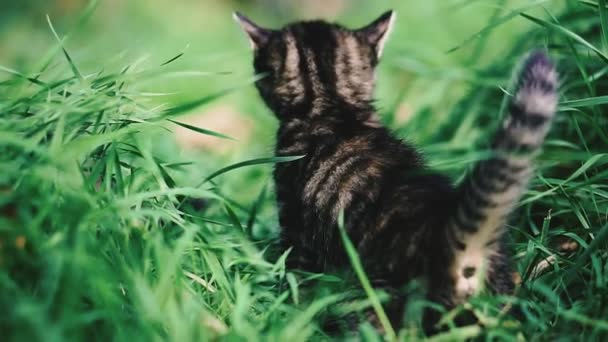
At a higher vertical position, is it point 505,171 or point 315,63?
point 315,63

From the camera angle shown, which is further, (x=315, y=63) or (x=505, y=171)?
(x=315, y=63)

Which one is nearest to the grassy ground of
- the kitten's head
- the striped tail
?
the striped tail

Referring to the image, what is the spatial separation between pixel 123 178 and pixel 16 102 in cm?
35

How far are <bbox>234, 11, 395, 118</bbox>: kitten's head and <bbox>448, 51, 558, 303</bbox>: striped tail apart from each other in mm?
860

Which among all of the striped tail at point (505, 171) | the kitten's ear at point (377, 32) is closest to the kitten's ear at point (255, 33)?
the kitten's ear at point (377, 32)

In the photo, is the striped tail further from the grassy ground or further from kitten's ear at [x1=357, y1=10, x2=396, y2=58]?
kitten's ear at [x1=357, y1=10, x2=396, y2=58]

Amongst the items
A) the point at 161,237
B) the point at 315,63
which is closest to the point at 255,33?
the point at 315,63

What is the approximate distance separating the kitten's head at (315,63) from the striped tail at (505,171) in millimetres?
860

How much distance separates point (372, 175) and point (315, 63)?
2.00ft

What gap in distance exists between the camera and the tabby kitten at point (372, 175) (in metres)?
1.82

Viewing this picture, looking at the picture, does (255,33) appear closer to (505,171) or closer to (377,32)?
(377,32)

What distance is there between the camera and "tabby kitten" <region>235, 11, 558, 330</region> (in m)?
1.82

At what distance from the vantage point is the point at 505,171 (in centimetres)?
179

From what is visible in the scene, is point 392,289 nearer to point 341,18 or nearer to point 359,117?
point 359,117
